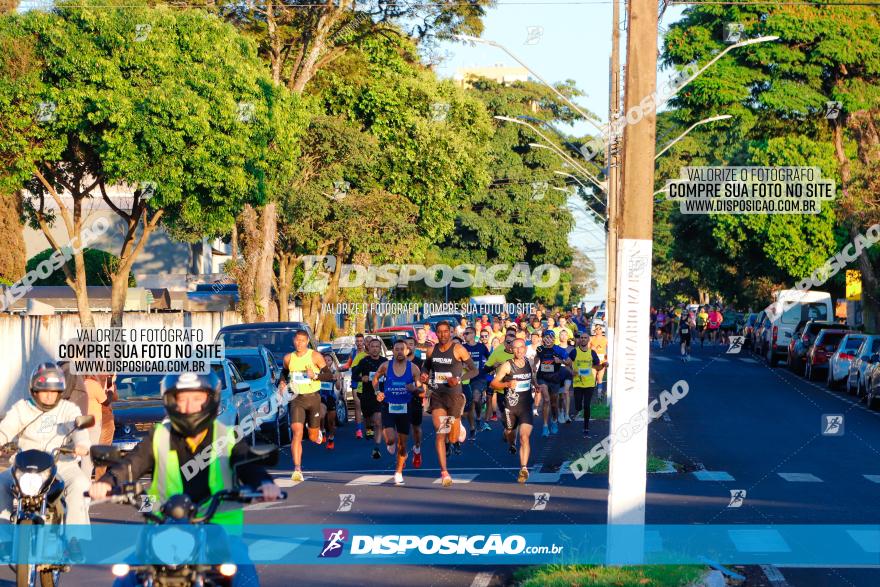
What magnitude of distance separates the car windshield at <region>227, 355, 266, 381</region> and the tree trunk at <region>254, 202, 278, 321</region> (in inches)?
604

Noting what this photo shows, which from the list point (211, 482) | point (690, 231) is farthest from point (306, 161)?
point (211, 482)

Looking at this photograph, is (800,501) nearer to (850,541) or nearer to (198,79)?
(850,541)

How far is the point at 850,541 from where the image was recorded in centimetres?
1135

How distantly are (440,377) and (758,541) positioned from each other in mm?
5840

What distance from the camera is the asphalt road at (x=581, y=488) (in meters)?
10.1

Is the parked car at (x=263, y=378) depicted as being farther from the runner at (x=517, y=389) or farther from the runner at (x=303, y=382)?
the runner at (x=517, y=389)

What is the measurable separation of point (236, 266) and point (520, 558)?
2941 centimetres

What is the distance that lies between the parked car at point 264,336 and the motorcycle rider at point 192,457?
1786 centimetres

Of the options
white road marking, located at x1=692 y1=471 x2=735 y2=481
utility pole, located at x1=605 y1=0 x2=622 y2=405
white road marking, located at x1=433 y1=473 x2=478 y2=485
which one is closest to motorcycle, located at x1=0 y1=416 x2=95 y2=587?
white road marking, located at x1=433 y1=473 x2=478 y2=485

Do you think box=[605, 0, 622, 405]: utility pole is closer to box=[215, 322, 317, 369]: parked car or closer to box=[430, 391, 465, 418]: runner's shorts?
box=[215, 322, 317, 369]: parked car

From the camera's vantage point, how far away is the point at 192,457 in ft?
22.0

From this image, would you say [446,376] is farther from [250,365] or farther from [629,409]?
[629,409]

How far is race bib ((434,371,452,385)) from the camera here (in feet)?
53.2

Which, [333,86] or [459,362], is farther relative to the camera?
[333,86]
